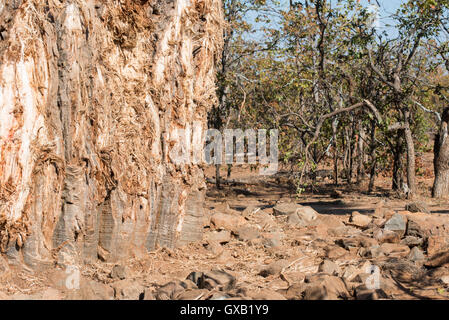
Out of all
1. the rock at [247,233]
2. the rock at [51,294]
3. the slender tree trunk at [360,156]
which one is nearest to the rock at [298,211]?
the rock at [247,233]

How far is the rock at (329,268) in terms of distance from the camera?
4.97 metres

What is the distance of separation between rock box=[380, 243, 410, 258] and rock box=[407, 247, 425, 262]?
0.10 m

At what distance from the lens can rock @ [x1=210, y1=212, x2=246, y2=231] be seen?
6938 millimetres

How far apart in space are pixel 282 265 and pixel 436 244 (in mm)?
1875

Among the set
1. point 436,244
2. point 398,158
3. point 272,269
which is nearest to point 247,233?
point 272,269

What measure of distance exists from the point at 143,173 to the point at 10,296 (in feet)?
5.96

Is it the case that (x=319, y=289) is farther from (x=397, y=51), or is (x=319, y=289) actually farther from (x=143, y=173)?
(x=397, y=51)

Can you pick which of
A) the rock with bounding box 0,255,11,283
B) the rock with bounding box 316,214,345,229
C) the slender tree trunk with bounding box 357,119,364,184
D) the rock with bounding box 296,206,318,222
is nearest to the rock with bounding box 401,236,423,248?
the rock with bounding box 316,214,345,229

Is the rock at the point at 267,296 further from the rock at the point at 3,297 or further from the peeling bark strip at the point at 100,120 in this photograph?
the rock at the point at 3,297

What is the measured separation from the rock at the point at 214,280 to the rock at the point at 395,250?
2.17m

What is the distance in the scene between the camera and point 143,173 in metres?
5.30

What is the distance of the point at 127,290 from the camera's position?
420 centimetres

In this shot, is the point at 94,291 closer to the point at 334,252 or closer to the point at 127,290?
the point at 127,290

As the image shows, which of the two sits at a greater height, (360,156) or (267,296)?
(360,156)
